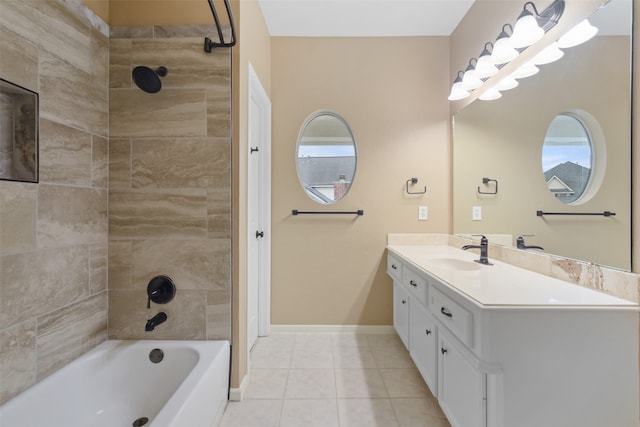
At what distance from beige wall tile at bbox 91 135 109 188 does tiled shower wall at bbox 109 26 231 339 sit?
3 cm

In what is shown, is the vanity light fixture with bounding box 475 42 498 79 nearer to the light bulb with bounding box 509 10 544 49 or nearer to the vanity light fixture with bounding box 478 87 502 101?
the vanity light fixture with bounding box 478 87 502 101

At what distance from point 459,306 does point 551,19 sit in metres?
1.54

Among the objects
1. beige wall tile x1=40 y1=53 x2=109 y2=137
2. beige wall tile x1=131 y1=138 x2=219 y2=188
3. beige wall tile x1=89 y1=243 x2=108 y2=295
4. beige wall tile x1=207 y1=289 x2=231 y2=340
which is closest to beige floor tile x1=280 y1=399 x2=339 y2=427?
beige wall tile x1=207 y1=289 x2=231 y2=340

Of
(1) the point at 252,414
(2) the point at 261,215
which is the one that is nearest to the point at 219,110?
(2) the point at 261,215

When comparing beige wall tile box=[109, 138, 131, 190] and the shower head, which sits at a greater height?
the shower head

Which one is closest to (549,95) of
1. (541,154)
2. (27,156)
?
(541,154)

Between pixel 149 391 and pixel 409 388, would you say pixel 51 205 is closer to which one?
pixel 149 391

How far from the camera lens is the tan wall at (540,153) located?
108 cm

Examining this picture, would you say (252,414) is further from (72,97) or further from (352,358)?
(72,97)

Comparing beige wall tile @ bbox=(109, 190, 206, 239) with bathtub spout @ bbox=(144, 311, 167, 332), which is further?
beige wall tile @ bbox=(109, 190, 206, 239)

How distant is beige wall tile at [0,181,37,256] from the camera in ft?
3.33

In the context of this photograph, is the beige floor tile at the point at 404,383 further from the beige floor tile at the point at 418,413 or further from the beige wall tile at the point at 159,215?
the beige wall tile at the point at 159,215

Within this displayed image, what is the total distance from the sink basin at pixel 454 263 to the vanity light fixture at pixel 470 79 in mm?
1311

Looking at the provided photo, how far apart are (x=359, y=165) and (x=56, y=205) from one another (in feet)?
6.66
